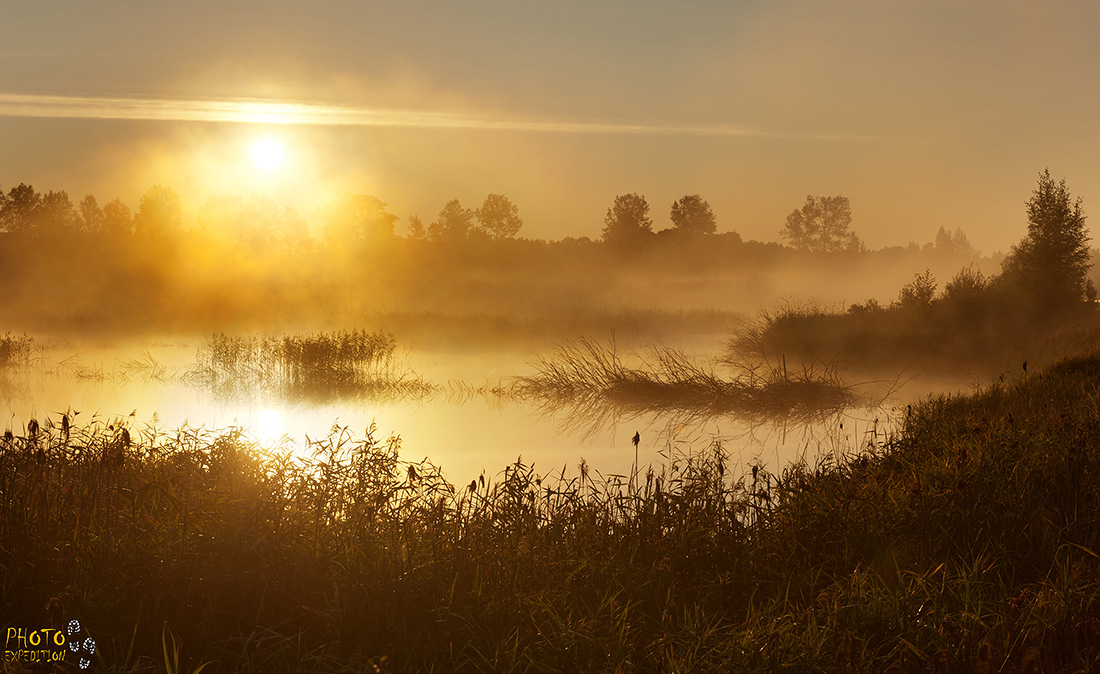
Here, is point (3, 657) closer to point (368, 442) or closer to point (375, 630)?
point (375, 630)

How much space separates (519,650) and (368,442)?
11.4 ft

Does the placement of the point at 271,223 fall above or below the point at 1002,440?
above

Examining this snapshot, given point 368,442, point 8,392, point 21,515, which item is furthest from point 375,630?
point 8,392

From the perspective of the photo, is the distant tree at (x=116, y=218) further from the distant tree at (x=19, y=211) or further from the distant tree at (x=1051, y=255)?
the distant tree at (x=1051, y=255)

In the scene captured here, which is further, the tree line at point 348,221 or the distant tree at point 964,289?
the tree line at point 348,221

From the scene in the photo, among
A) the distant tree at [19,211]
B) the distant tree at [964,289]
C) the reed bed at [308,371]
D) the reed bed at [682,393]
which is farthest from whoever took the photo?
the distant tree at [19,211]

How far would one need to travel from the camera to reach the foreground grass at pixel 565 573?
4.18m

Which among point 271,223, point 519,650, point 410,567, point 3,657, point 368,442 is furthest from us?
point 271,223

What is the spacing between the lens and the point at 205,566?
17.1 ft

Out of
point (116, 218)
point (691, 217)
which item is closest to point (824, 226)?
point (691, 217)

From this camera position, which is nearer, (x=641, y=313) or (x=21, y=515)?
(x=21, y=515)

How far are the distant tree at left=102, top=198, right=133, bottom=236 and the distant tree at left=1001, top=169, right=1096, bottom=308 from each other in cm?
8078

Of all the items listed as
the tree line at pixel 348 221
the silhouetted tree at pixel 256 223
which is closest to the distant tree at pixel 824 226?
the tree line at pixel 348 221

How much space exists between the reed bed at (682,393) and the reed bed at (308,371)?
11.9 ft
